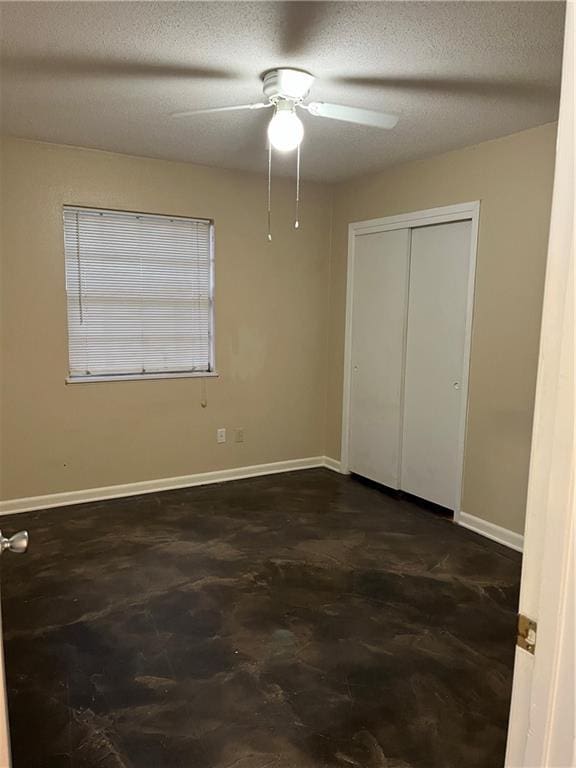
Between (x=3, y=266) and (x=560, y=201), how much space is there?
3.74 m

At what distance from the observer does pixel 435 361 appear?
4.03 meters

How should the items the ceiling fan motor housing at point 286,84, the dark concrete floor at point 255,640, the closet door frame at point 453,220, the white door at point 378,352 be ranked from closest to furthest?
the dark concrete floor at point 255,640
the ceiling fan motor housing at point 286,84
the closet door frame at point 453,220
the white door at point 378,352

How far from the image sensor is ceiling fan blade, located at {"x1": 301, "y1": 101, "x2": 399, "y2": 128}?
8.16 feet

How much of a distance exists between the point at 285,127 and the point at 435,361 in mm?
2118

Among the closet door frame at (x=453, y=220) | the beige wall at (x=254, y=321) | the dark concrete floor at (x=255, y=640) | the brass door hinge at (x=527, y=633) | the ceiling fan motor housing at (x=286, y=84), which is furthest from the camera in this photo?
the closet door frame at (x=453, y=220)

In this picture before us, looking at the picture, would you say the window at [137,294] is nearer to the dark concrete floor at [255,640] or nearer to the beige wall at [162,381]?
A: the beige wall at [162,381]

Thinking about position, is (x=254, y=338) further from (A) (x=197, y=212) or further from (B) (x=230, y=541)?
(B) (x=230, y=541)

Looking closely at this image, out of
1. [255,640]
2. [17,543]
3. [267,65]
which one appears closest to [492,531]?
[255,640]

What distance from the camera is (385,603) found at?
2812mm

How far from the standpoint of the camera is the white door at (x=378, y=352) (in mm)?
4305

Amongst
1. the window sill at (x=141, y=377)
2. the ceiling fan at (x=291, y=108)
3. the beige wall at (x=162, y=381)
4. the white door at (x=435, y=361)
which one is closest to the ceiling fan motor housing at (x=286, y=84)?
the ceiling fan at (x=291, y=108)

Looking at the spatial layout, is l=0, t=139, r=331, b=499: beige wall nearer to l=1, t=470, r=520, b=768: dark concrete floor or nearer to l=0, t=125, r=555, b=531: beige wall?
l=0, t=125, r=555, b=531: beige wall

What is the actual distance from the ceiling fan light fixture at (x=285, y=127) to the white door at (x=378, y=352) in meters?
1.85

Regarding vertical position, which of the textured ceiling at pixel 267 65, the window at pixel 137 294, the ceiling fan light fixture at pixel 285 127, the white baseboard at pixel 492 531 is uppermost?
the textured ceiling at pixel 267 65
